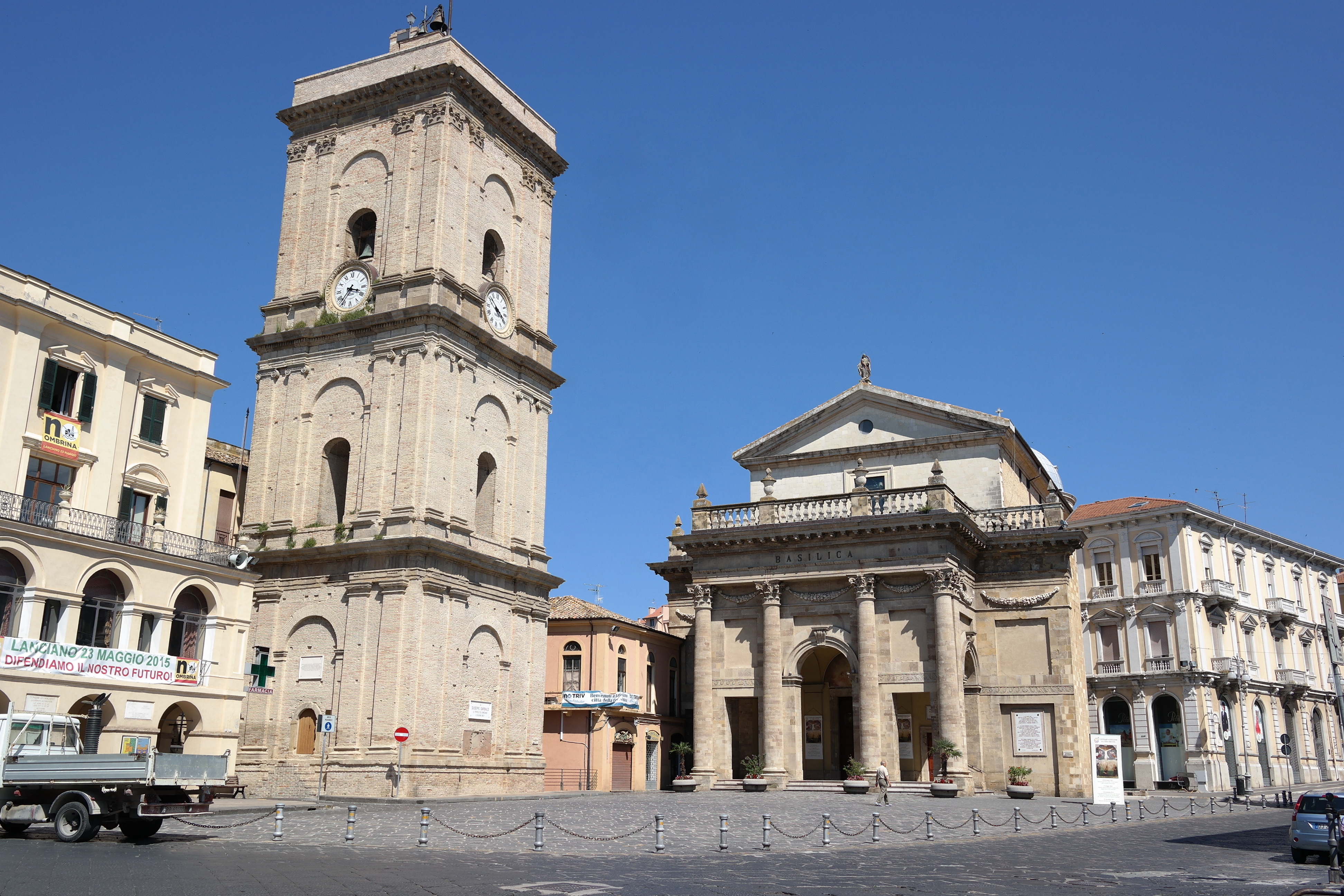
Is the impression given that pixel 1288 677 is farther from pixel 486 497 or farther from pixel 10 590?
pixel 10 590

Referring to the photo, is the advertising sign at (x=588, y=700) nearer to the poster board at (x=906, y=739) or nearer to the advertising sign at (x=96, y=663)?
the poster board at (x=906, y=739)

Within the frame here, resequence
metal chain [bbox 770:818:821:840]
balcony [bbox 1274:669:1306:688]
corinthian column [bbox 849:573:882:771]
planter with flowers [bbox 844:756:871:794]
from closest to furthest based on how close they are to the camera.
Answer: metal chain [bbox 770:818:821:840]
planter with flowers [bbox 844:756:871:794]
corinthian column [bbox 849:573:882:771]
balcony [bbox 1274:669:1306:688]

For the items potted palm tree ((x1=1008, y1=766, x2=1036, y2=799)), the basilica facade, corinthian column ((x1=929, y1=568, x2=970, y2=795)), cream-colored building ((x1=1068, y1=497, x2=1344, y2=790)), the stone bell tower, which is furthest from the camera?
cream-colored building ((x1=1068, y1=497, x2=1344, y2=790))

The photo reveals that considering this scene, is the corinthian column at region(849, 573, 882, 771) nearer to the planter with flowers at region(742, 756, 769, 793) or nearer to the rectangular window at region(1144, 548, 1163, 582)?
the planter with flowers at region(742, 756, 769, 793)

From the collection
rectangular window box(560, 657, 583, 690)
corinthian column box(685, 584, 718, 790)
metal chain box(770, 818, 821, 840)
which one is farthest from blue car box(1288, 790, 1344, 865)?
rectangular window box(560, 657, 583, 690)

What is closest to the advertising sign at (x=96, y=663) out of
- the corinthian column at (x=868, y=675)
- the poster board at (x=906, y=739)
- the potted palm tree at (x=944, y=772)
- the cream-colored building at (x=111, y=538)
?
the cream-colored building at (x=111, y=538)

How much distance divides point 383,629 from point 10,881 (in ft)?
68.5

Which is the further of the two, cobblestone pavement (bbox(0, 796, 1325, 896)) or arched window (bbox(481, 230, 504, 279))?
arched window (bbox(481, 230, 504, 279))

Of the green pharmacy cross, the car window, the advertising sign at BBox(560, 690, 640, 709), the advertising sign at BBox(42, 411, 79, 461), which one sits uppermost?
the advertising sign at BBox(42, 411, 79, 461)

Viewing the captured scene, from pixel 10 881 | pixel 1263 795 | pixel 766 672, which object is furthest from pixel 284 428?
pixel 1263 795

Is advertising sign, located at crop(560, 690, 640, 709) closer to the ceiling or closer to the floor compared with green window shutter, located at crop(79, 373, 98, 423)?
closer to the floor

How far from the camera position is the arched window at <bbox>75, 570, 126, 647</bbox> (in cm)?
2859

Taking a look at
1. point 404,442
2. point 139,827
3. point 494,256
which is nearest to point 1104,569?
point 494,256

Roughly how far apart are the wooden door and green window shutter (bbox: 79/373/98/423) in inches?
989
